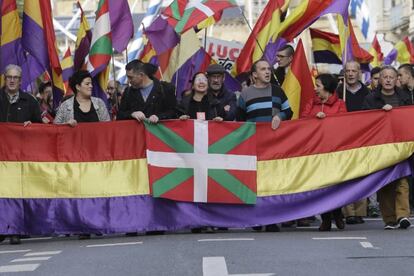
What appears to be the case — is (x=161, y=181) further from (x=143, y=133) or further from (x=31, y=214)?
(x=31, y=214)

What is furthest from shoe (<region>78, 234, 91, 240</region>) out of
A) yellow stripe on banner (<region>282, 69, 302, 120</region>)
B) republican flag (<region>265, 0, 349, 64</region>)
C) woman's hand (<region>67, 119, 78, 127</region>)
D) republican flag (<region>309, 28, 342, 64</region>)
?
republican flag (<region>309, 28, 342, 64</region>)

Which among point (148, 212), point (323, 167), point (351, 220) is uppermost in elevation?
point (323, 167)

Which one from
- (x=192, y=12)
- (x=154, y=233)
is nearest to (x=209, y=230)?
(x=154, y=233)

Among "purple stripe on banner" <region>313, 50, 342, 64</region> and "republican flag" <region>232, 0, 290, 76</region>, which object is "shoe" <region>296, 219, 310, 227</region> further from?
"purple stripe on banner" <region>313, 50, 342, 64</region>

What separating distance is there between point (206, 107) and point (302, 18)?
214cm

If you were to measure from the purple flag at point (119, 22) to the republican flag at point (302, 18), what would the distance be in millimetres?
1821

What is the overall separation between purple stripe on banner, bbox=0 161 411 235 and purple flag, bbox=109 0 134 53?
2.64 metres

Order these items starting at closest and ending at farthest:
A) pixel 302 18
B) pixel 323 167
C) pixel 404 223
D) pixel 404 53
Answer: pixel 404 223 < pixel 323 167 < pixel 302 18 < pixel 404 53

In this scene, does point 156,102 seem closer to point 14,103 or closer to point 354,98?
point 14,103

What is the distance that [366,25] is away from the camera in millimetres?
26422

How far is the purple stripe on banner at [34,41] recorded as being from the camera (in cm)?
1450

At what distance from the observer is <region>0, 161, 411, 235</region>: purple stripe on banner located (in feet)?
43.0

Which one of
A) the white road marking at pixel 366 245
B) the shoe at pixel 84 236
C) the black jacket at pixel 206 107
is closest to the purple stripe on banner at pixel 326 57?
the black jacket at pixel 206 107

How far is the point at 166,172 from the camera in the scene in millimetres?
13172
